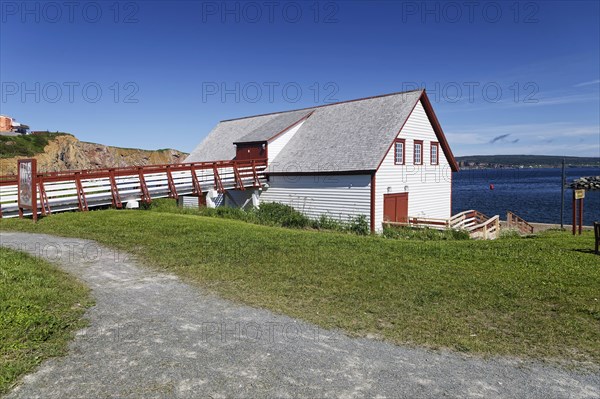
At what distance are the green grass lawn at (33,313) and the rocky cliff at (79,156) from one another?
54475 mm

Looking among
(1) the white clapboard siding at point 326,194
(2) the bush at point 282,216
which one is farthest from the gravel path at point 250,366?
(2) the bush at point 282,216

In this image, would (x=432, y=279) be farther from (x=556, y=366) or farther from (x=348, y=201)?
(x=348, y=201)

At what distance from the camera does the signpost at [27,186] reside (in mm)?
18984

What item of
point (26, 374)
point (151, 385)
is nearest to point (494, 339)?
point (151, 385)

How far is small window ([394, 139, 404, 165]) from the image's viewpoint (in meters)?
26.1

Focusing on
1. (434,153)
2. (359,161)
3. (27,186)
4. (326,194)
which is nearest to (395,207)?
(359,161)

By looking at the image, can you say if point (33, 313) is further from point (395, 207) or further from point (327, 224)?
point (395, 207)

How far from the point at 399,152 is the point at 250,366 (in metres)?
22.2

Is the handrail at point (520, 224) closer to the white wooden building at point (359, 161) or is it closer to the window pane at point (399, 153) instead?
the white wooden building at point (359, 161)

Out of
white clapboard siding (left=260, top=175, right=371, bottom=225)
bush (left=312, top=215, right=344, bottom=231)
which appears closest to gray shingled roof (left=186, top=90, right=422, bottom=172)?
white clapboard siding (left=260, top=175, right=371, bottom=225)

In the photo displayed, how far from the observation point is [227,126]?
4191cm

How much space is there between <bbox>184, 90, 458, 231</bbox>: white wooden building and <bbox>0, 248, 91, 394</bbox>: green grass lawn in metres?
17.0

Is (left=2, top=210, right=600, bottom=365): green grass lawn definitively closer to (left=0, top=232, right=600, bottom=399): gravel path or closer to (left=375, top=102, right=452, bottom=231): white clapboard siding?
(left=0, top=232, right=600, bottom=399): gravel path

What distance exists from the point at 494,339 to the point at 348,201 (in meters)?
18.5
